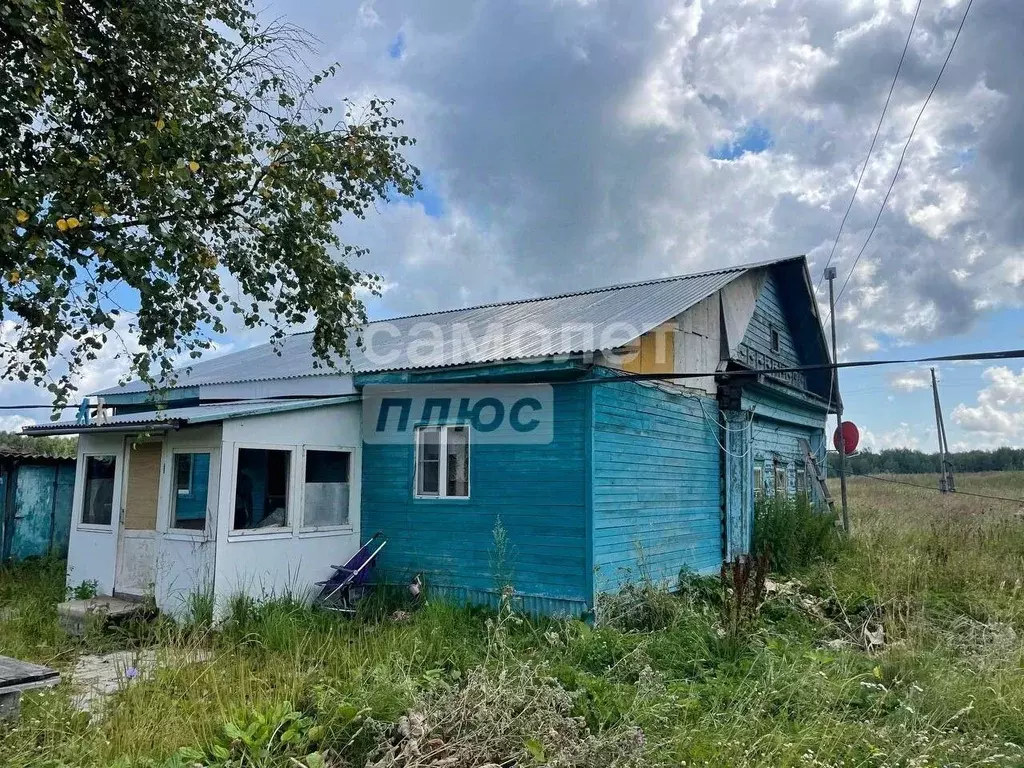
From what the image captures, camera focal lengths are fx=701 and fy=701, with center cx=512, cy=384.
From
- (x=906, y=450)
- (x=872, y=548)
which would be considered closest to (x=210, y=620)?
(x=872, y=548)

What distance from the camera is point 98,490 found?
9.83 metres

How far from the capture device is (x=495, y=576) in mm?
8477

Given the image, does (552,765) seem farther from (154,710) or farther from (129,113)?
(129,113)

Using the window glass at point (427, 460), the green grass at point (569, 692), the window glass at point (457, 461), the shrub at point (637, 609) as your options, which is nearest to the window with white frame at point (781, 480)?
the green grass at point (569, 692)

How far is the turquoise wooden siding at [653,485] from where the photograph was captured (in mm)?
8336

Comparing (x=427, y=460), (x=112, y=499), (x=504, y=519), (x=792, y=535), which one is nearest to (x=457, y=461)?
(x=427, y=460)

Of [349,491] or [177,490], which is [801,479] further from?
[177,490]

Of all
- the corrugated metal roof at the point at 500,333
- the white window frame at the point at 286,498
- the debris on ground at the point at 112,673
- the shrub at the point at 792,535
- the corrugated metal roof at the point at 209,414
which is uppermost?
the corrugated metal roof at the point at 500,333

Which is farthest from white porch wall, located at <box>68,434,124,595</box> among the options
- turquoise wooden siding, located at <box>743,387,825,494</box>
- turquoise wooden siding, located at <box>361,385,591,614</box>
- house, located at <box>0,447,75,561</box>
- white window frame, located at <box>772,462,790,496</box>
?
white window frame, located at <box>772,462,790,496</box>

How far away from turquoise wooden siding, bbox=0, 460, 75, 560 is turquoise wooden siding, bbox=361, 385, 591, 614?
7.43 meters

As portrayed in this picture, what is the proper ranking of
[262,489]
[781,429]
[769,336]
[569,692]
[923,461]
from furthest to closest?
[923,461] → [781,429] → [769,336] → [262,489] → [569,692]

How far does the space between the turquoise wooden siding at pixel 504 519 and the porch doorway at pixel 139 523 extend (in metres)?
2.70

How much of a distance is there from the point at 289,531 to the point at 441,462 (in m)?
2.07

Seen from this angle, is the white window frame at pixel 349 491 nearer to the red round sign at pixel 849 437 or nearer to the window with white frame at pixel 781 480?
the window with white frame at pixel 781 480
